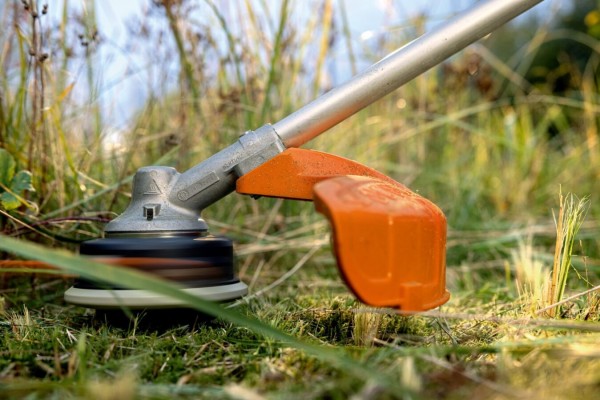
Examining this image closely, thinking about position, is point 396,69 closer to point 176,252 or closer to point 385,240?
point 385,240

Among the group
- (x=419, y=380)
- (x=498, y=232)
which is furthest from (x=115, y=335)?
(x=498, y=232)

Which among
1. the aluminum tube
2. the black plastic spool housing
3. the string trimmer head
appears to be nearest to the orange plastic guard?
the string trimmer head

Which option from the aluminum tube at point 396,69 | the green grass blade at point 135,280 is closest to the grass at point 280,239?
the green grass blade at point 135,280

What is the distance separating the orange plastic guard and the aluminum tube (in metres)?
0.14

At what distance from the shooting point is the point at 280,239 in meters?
2.08

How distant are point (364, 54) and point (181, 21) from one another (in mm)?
1331

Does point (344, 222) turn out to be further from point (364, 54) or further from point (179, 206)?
point (364, 54)

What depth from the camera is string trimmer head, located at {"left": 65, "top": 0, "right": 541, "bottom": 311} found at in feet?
3.43

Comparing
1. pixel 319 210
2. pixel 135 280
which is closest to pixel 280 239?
pixel 319 210

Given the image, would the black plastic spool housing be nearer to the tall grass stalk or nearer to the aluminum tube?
the aluminum tube

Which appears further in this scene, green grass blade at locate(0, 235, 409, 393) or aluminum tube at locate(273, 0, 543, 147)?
aluminum tube at locate(273, 0, 543, 147)

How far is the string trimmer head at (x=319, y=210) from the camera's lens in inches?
41.1

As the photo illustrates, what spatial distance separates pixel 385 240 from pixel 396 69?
0.43m

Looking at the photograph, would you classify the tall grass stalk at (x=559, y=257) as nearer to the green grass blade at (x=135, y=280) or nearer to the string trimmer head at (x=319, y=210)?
the string trimmer head at (x=319, y=210)
